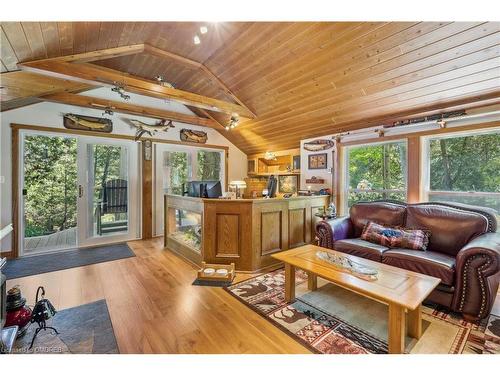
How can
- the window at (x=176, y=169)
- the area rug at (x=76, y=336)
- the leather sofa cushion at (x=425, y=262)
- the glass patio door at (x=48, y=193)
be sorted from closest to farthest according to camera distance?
the area rug at (x=76, y=336), the leather sofa cushion at (x=425, y=262), the glass patio door at (x=48, y=193), the window at (x=176, y=169)

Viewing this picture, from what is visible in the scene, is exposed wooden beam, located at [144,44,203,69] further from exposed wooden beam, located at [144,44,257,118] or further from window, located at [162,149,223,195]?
window, located at [162,149,223,195]

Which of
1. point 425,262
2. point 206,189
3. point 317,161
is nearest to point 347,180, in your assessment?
point 317,161

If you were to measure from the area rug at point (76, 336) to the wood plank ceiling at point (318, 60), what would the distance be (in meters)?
2.43

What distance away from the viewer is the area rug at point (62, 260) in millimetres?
3102

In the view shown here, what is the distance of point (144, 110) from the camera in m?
4.57

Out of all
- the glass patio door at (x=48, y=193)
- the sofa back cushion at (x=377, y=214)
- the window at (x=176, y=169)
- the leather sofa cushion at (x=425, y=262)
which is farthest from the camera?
the window at (x=176, y=169)

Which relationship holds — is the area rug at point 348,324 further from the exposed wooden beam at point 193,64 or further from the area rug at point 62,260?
the exposed wooden beam at point 193,64

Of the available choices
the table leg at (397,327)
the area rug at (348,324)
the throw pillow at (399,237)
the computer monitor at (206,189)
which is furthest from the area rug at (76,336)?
the throw pillow at (399,237)

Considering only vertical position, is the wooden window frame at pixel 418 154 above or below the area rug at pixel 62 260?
above

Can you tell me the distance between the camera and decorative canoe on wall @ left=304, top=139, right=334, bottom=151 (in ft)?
14.2

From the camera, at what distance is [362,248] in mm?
2691
